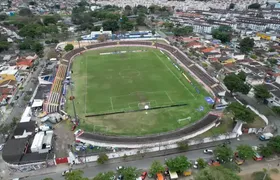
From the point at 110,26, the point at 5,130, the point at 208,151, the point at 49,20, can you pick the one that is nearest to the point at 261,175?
the point at 208,151

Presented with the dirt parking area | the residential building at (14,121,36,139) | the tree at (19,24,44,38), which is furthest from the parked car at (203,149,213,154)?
the tree at (19,24,44,38)

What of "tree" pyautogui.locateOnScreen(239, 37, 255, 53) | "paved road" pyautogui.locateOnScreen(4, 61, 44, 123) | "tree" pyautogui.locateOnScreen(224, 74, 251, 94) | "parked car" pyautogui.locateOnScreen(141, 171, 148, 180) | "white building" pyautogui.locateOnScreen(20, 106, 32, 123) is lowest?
"parked car" pyautogui.locateOnScreen(141, 171, 148, 180)

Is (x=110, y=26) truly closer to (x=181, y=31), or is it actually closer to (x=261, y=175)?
(x=181, y=31)

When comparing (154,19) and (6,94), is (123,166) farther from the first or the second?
(154,19)

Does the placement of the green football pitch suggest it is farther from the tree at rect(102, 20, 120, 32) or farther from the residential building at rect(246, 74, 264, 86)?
the tree at rect(102, 20, 120, 32)

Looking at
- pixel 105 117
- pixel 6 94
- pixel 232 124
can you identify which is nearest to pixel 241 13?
pixel 232 124

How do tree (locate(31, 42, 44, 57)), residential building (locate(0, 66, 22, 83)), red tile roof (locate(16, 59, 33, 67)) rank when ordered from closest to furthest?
residential building (locate(0, 66, 22, 83)) → red tile roof (locate(16, 59, 33, 67)) → tree (locate(31, 42, 44, 57))

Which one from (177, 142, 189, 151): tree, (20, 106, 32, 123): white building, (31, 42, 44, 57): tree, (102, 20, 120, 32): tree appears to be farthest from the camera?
(102, 20, 120, 32): tree
